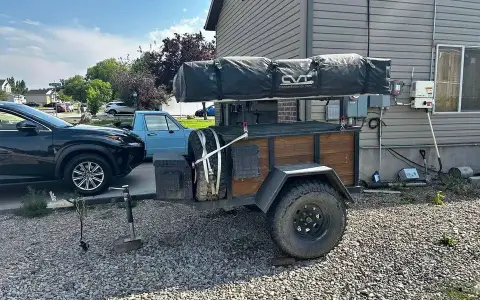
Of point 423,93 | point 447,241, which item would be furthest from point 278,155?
point 423,93

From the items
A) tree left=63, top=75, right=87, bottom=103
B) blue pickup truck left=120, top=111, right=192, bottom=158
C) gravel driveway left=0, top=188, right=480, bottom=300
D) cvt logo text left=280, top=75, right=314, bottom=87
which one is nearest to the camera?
gravel driveway left=0, top=188, right=480, bottom=300

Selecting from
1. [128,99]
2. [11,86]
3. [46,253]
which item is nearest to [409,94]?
[46,253]

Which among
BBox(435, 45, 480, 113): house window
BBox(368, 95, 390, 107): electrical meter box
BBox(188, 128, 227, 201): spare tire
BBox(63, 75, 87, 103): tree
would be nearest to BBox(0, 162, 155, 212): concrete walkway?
BBox(188, 128, 227, 201): spare tire

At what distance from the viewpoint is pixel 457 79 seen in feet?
23.9

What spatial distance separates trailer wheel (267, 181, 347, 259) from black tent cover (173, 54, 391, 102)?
1.10 m

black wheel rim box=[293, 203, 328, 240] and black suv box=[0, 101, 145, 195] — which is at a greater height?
black suv box=[0, 101, 145, 195]

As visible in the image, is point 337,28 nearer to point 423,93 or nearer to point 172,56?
point 423,93

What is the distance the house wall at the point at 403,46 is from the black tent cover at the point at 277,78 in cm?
243

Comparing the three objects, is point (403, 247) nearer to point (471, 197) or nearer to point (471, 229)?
point (471, 229)

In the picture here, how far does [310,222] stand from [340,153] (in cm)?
91

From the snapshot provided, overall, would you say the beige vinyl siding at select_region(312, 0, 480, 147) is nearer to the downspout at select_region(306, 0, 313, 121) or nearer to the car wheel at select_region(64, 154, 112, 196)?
the downspout at select_region(306, 0, 313, 121)

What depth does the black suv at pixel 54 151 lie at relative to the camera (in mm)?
5570

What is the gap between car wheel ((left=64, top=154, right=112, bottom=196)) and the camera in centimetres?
577

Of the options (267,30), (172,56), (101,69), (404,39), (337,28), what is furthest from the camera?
(101,69)
